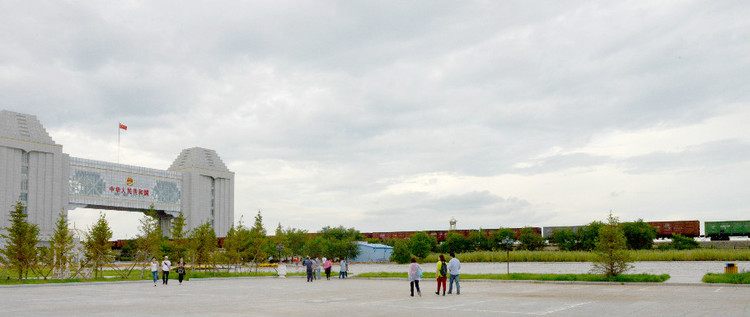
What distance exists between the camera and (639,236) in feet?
262

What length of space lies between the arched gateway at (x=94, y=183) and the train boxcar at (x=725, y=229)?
7526 cm

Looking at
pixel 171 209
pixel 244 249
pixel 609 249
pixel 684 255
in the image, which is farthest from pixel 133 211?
pixel 609 249

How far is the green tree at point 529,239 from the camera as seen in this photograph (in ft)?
282

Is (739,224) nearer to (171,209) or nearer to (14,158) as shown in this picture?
(171,209)

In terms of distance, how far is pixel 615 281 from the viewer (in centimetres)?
3000

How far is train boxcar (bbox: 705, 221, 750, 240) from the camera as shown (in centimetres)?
7850

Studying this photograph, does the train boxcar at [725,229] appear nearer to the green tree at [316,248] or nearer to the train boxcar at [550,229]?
the train boxcar at [550,229]

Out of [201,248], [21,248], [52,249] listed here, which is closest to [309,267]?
[201,248]

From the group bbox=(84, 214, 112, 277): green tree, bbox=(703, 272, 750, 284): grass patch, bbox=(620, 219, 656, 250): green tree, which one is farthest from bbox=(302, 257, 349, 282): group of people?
bbox=(620, 219, 656, 250): green tree

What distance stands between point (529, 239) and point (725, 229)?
25.2m

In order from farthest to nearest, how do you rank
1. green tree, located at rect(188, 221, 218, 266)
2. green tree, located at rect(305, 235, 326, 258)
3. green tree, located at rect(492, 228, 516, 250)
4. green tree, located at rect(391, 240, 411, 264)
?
green tree, located at rect(492, 228, 516, 250), green tree, located at rect(305, 235, 326, 258), green tree, located at rect(391, 240, 411, 264), green tree, located at rect(188, 221, 218, 266)

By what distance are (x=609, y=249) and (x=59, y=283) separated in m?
30.9

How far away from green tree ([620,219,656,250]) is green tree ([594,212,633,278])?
52625 mm

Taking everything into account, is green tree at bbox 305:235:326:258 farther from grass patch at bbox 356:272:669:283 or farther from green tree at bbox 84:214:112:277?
grass patch at bbox 356:272:669:283
